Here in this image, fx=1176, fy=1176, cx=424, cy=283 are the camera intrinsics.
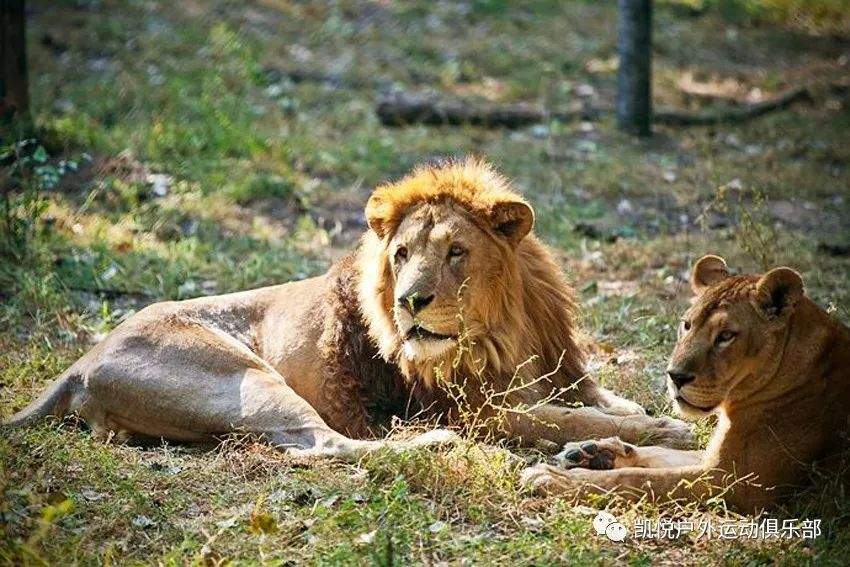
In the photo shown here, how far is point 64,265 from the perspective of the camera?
784 cm

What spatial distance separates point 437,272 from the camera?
17.0ft

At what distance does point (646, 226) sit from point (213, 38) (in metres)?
6.26

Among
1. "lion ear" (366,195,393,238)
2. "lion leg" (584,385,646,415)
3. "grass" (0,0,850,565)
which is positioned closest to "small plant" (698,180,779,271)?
"grass" (0,0,850,565)

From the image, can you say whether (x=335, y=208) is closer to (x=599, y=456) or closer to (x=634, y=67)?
(x=634, y=67)

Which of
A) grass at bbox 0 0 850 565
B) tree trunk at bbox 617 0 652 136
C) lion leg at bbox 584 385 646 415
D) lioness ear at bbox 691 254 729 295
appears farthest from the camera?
tree trunk at bbox 617 0 652 136

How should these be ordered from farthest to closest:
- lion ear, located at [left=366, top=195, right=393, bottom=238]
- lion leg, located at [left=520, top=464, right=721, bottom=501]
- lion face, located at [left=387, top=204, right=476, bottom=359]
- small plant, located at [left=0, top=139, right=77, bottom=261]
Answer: small plant, located at [left=0, top=139, right=77, bottom=261] → lion ear, located at [left=366, top=195, right=393, bottom=238] → lion face, located at [left=387, top=204, right=476, bottom=359] → lion leg, located at [left=520, top=464, right=721, bottom=501]

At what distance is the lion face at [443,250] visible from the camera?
5156 mm

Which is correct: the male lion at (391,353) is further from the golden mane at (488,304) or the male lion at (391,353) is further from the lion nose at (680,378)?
the lion nose at (680,378)

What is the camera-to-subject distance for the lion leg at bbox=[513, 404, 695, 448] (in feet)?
17.4

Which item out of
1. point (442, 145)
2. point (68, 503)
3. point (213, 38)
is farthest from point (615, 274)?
point (213, 38)

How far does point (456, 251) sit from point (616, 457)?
1.15m

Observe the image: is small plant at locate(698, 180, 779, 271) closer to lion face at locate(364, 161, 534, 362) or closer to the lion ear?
lion face at locate(364, 161, 534, 362)

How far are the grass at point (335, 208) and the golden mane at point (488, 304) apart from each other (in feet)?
1.48

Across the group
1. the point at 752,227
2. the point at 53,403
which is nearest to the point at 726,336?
the point at 752,227
